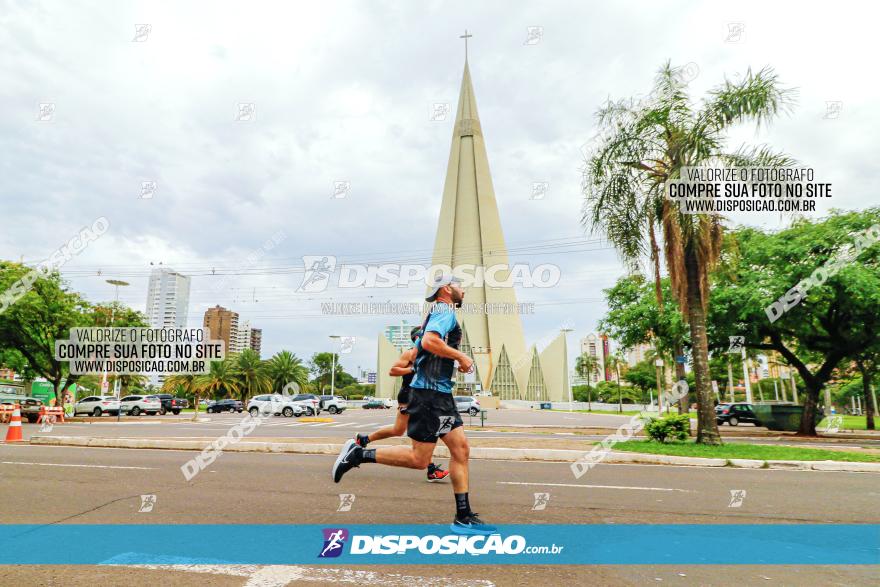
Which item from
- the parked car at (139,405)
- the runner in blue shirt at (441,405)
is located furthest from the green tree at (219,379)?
the runner in blue shirt at (441,405)

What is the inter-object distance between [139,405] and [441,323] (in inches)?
1589

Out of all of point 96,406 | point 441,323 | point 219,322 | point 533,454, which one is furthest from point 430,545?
point 219,322

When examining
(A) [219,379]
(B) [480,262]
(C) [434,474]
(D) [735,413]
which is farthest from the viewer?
(B) [480,262]

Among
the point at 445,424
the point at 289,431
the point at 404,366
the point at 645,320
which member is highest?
the point at 645,320

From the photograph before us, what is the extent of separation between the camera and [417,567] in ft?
11.4

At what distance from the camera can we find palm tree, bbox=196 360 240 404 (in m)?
53.9

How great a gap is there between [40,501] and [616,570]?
5762mm

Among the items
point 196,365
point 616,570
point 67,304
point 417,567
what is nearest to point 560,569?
point 616,570

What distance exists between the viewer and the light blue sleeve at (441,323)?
4.24m

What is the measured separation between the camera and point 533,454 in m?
10.3

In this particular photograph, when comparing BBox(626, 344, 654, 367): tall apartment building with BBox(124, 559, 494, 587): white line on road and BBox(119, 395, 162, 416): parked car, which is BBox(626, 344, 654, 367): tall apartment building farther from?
BBox(119, 395, 162, 416): parked car

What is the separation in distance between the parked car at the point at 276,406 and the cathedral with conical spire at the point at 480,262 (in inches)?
2277

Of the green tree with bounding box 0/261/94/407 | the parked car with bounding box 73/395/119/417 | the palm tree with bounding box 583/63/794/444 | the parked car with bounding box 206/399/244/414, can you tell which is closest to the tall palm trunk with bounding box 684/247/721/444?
the palm tree with bounding box 583/63/794/444

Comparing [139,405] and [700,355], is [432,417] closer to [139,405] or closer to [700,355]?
[700,355]
